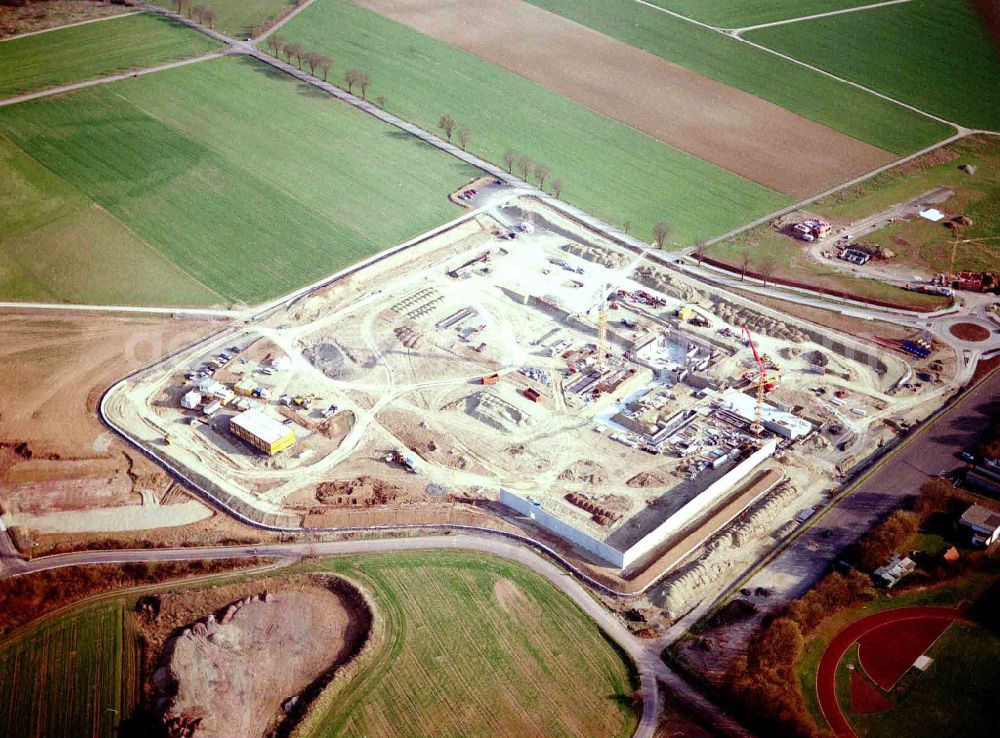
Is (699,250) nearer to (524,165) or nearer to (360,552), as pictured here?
(524,165)

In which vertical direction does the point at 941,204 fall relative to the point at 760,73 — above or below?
below

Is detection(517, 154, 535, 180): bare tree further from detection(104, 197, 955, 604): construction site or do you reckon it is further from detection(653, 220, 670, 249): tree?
detection(653, 220, 670, 249): tree

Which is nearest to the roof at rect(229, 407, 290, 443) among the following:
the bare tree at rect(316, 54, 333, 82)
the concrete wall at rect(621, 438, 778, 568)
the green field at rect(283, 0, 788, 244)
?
the concrete wall at rect(621, 438, 778, 568)

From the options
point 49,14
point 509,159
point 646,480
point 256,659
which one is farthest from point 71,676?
point 49,14

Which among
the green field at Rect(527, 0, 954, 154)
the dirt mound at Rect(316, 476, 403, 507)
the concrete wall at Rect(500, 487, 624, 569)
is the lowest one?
the dirt mound at Rect(316, 476, 403, 507)

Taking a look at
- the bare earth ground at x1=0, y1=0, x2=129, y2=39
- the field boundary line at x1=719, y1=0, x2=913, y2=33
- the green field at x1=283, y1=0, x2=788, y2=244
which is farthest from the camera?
the bare earth ground at x1=0, y1=0, x2=129, y2=39
